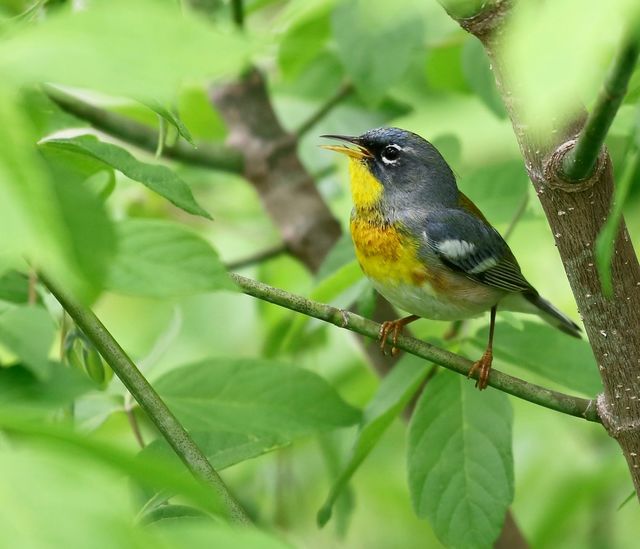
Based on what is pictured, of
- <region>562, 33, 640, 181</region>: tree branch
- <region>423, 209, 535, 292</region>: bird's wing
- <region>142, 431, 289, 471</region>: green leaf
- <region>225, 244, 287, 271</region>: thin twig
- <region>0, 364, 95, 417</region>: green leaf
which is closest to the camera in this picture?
<region>562, 33, 640, 181</region>: tree branch

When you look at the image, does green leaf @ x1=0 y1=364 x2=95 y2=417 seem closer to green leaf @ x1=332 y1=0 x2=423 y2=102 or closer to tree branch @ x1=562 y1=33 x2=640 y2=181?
tree branch @ x1=562 y1=33 x2=640 y2=181

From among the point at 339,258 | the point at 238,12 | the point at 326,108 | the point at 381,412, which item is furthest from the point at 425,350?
the point at 326,108

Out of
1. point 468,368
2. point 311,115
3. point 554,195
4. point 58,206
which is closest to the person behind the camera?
point 58,206

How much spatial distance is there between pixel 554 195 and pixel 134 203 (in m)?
2.37

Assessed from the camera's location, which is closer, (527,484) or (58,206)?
(58,206)

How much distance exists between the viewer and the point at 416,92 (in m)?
3.96

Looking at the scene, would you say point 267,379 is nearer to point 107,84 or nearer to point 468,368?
point 468,368

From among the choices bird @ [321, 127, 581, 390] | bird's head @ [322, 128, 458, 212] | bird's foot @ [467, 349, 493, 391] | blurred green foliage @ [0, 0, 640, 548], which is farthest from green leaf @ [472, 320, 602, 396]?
bird's head @ [322, 128, 458, 212]

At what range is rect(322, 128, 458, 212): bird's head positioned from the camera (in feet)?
10.5

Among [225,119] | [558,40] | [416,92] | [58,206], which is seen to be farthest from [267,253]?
[558,40]

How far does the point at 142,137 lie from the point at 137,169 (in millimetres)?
1399

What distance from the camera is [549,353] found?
2217 mm

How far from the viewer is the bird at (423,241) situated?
283cm

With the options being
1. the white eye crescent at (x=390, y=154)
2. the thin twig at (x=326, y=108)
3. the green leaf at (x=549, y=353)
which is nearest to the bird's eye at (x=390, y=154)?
the white eye crescent at (x=390, y=154)
